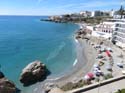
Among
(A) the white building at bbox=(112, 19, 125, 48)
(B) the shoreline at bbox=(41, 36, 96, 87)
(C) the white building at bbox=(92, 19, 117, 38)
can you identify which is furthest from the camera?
(C) the white building at bbox=(92, 19, 117, 38)

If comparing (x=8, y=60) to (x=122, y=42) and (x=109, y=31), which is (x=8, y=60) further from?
(x=109, y=31)

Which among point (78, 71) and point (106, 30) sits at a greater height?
point (106, 30)

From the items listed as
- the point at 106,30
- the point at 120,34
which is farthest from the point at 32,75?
the point at 106,30

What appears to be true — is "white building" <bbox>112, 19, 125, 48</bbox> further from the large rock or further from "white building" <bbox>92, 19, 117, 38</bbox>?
the large rock

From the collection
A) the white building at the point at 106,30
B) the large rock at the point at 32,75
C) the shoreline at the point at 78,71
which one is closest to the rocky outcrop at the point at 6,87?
the large rock at the point at 32,75

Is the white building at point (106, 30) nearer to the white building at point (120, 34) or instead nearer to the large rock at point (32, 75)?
the white building at point (120, 34)

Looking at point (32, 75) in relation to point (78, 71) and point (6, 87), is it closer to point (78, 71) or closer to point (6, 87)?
point (6, 87)

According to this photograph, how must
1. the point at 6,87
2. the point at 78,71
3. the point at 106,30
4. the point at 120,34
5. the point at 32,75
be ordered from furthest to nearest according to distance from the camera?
1. the point at 106,30
2. the point at 120,34
3. the point at 78,71
4. the point at 32,75
5. the point at 6,87

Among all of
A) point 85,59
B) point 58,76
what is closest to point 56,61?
point 85,59

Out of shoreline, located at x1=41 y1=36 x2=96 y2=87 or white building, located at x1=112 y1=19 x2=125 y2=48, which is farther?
white building, located at x1=112 y1=19 x2=125 y2=48

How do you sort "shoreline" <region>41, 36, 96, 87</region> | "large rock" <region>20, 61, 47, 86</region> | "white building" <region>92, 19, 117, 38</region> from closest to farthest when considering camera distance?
"large rock" <region>20, 61, 47, 86</region> < "shoreline" <region>41, 36, 96, 87</region> < "white building" <region>92, 19, 117, 38</region>

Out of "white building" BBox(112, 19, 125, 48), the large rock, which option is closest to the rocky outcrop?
the large rock

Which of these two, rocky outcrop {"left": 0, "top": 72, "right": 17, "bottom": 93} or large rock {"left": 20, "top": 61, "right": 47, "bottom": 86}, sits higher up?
rocky outcrop {"left": 0, "top": 72, "right": 17, "bottom": 93}
